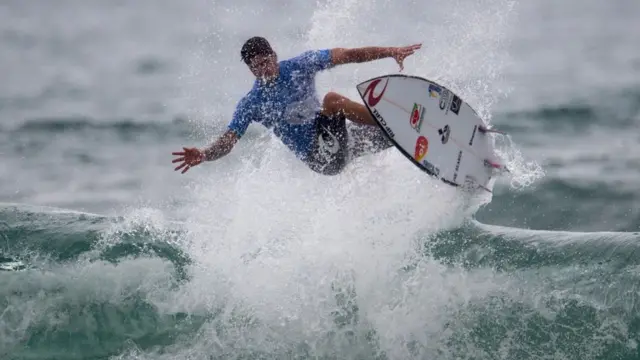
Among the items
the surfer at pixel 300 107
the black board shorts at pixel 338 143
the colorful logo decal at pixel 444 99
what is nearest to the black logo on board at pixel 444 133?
the colorful logo decal at pixel 444 99

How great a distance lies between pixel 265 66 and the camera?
7.08 m

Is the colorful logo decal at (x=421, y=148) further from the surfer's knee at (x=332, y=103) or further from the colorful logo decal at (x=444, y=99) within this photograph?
the surfer's knee at (x=332, y=103)

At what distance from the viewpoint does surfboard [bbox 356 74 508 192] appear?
7094mm

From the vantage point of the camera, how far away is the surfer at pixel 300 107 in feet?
23.1

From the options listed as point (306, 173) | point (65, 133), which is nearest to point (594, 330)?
point (306, 173)

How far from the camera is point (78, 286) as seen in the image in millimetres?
7797

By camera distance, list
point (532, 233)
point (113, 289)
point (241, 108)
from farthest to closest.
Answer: point (532, 233), point (113, 289), point (241, 108)

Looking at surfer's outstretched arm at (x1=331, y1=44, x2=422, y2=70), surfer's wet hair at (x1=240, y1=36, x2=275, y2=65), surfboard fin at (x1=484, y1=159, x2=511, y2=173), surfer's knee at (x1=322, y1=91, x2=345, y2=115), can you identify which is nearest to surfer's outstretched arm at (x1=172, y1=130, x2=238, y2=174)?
surfer's wet hair at (x1=240, y1=36, x2=275, y2=65)

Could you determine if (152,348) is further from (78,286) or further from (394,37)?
(394,37)

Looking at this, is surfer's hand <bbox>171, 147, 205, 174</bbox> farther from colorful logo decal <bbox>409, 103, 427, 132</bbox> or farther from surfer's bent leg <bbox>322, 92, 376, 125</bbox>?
colorful logo decal <bbox>409, 103, 427, 132</bbox>

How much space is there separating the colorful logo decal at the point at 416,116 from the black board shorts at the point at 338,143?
323mm

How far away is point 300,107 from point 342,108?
0.37 meters

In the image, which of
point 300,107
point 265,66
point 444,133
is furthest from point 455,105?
point 265,66

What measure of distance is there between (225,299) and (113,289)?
3.75 ft
